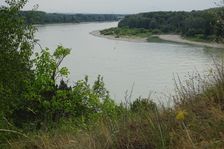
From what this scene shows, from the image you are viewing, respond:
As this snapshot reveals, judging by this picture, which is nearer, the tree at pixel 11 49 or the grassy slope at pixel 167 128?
the grassy slope at pixel 167 128

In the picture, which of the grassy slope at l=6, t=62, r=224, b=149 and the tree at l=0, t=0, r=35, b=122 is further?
the tree at l=0, t=0, r=35, b=122

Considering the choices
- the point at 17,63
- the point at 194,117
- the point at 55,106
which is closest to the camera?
the point at 194,117

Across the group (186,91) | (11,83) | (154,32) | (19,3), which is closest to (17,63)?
(11,83)

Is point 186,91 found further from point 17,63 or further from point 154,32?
point 154,32

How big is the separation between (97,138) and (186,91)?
1070 millimetres

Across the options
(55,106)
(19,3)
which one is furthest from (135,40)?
(19,3)

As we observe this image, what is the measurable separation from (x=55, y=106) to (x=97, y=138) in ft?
38.9

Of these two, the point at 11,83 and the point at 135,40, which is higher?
the point at 11,83

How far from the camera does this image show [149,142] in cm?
306

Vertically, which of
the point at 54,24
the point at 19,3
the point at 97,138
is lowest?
the point at 54,24

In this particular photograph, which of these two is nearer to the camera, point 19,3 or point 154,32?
point 19,3

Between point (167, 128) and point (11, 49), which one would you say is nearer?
point (167, 128)

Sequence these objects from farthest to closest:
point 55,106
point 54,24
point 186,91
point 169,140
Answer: point 54,24, point 55,106, point 186,91, point 169,140

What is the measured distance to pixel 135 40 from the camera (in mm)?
84125
